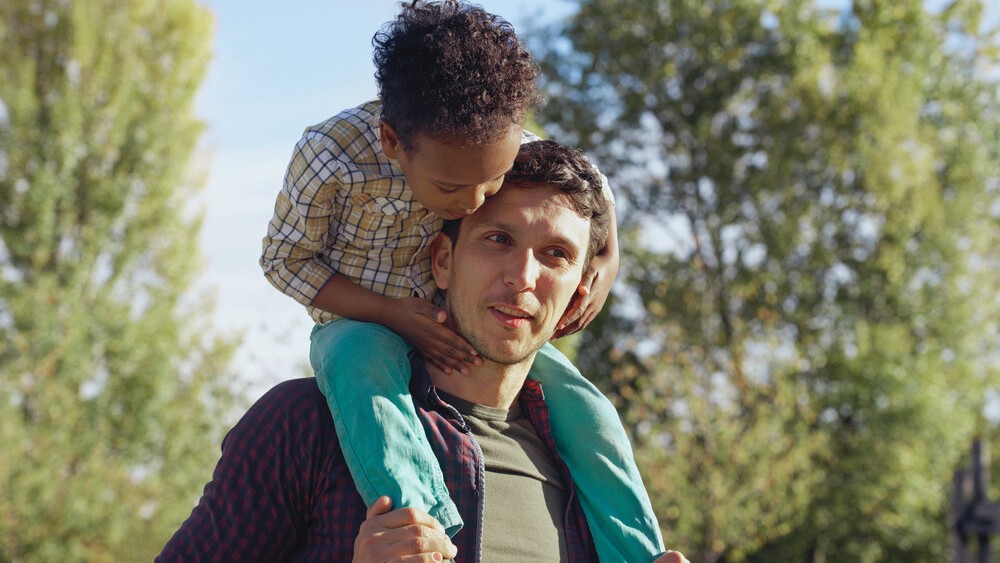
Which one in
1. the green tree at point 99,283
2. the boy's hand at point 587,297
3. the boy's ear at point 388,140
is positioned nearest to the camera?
the boy's ear at point 388,140

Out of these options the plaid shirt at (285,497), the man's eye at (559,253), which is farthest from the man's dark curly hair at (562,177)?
the plaid shirt at (285,497)

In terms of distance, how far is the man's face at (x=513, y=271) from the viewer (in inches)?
107

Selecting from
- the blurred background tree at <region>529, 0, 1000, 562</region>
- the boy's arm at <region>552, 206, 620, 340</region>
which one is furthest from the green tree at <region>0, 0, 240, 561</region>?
the boy's arm at <region>552, 206, 620, 340</region>

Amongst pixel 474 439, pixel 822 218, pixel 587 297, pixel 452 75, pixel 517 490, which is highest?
pixel 822 218

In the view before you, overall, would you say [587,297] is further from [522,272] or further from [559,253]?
[522,272]

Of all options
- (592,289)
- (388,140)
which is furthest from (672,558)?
(388,140)

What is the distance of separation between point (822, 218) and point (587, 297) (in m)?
20.5

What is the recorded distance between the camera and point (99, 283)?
1853 cm

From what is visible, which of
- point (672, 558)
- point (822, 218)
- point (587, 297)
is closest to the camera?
point (672, 558)

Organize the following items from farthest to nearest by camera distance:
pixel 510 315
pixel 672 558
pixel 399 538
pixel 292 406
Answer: pixel 510 315 → pixel 672 558 → pixel 292 406 → pixel 399 538

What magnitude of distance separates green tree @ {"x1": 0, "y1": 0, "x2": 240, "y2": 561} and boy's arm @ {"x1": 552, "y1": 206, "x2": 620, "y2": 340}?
514 inches

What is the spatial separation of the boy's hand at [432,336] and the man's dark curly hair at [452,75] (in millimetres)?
430

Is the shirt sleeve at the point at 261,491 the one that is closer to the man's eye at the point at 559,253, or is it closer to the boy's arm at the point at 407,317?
the boy's arm at the point at 407,317

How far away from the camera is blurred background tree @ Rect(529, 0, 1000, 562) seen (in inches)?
818
